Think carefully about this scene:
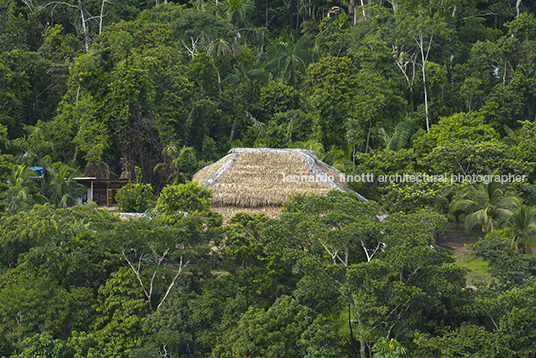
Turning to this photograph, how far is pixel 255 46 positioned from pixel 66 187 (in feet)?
61.8

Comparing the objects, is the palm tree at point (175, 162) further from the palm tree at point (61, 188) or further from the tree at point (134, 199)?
the palm tree at point (61, 188)

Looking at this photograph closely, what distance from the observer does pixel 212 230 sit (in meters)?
14.5

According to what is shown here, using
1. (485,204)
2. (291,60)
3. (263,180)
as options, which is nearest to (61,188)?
(263,180)

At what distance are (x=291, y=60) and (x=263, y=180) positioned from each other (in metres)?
14.5

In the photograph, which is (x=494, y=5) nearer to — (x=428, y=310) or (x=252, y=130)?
(x=252, y=130)

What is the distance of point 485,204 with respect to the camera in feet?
63.4

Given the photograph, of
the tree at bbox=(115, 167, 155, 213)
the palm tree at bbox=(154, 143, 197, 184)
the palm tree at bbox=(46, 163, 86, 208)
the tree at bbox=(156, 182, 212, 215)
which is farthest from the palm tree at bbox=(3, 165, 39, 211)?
the palm tree at bbox=(154, 143, 197, 184)

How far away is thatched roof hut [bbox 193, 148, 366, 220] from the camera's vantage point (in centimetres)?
1830

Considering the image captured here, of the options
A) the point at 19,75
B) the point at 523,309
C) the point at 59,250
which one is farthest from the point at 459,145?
the point at 19,75

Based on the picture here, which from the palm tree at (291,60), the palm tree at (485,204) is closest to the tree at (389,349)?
the palm tree at (485,204)

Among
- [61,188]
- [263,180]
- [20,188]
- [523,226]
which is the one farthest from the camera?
[61,188]

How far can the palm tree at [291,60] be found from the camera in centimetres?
3209

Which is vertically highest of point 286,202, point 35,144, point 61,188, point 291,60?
point 291,60

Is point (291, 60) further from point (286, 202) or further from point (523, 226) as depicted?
point (523, 226)
